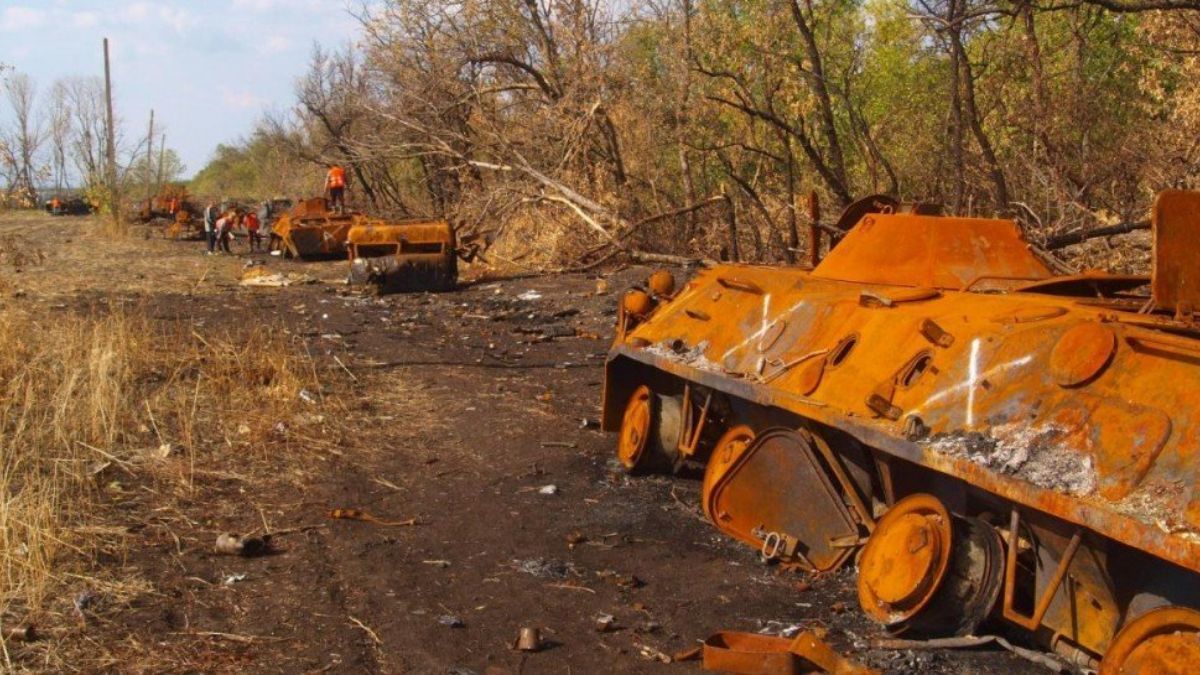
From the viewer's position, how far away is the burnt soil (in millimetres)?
4992

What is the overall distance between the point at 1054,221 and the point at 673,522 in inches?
348

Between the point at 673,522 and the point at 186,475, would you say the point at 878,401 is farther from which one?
the point at 186,475

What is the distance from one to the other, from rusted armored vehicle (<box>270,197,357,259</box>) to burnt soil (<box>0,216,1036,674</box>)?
49.0 ft

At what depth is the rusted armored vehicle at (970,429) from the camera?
3961mm

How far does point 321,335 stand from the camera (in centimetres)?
1423

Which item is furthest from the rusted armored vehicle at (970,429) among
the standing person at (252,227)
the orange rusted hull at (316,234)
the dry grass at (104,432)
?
the standing person at (252,227)

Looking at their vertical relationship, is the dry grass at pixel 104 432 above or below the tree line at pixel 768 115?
below

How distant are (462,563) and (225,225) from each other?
24450 millimetres

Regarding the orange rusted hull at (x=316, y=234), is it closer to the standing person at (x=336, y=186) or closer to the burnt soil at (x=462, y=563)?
the standing person at (x=336, y=186)

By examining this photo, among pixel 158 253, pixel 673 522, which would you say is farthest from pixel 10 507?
pixel 158 253

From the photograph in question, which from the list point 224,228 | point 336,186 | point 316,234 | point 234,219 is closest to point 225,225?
point 224,228

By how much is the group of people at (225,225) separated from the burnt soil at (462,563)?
18.4 m

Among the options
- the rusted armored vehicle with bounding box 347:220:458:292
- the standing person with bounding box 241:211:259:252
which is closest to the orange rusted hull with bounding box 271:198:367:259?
the standing person with bounding box 241:211:259:252

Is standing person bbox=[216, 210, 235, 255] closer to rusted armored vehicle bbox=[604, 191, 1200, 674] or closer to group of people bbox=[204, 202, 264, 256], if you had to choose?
group of people bbox=[204, 202, 264, 256]
